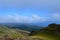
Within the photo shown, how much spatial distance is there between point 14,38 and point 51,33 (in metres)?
7.28

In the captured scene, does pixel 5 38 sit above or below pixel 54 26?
below

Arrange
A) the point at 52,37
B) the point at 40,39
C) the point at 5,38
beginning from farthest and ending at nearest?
the point at 52,37 < the point at 40,39 < the point at 5,38

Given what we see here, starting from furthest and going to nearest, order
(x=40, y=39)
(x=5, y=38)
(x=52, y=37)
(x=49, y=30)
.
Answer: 1. (x=49, y=30)
2. (x=52, y=37)
3. (x=40, y=39)
4. (x=5, y=38)

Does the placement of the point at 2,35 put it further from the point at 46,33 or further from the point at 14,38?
the point at 46,33

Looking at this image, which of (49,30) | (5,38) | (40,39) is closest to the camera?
(5,38)

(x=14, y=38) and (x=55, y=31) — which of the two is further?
(x=55, y=31)

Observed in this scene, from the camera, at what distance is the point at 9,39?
20.6 metres

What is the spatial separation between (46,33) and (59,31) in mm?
2042

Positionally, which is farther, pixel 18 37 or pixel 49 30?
pixel 49 30

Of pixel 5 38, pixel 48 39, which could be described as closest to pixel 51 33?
pixel 48 39

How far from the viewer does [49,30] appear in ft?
88.3

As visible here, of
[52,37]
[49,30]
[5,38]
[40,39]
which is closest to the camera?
[5,38]

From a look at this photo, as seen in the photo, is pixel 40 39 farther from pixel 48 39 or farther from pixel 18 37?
pixel 18 37

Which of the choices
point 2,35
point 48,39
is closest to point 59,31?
point 48,39
